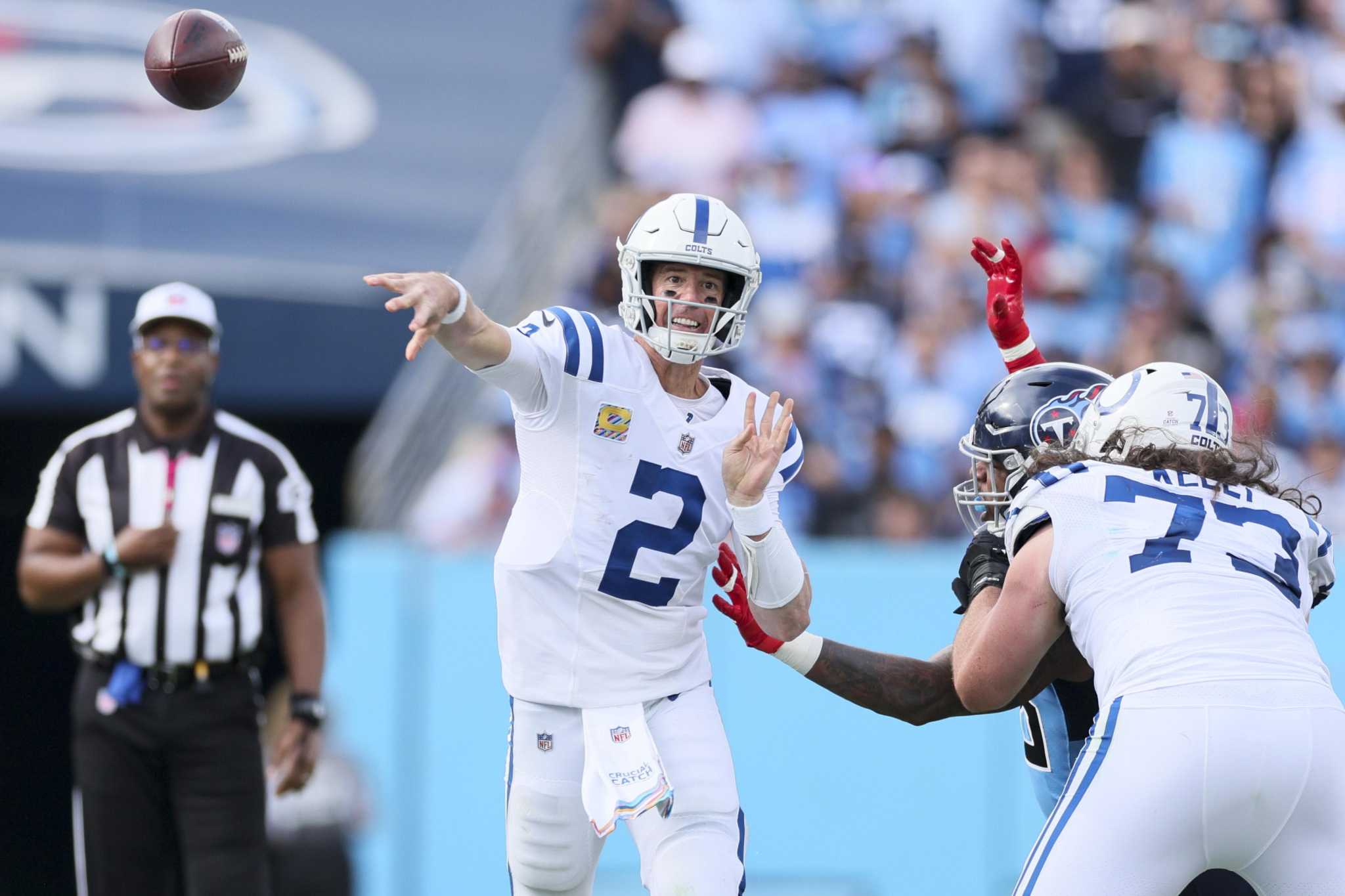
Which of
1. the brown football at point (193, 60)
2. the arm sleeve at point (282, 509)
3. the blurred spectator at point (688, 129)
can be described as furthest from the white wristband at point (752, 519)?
the blurred spectator at point (688, 129)

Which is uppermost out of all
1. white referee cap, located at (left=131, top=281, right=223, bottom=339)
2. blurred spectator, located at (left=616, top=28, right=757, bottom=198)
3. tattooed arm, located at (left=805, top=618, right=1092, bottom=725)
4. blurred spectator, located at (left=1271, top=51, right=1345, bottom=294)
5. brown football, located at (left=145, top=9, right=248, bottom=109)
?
blurred spectator, located at (left=616, top=28, right=757, bottom=198)

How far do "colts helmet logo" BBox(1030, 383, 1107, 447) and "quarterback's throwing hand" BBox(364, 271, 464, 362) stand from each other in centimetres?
124

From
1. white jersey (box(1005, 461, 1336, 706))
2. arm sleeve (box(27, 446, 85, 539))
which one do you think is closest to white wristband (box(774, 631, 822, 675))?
white jersey (box(1005, 461, 1336, 706))

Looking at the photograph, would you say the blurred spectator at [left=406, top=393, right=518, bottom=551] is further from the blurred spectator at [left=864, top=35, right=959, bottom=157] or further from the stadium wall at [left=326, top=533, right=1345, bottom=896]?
→ the blurred spectator at [left=864, top=35, right=959, bottom=157]

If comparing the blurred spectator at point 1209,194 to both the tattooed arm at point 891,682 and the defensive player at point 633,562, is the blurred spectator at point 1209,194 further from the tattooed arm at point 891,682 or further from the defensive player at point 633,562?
the tattooed arm at point 891,682

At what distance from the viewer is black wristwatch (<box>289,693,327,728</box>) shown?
491cm

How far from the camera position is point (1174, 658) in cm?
289

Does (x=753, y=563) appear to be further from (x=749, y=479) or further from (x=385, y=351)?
(x=385, y=351)

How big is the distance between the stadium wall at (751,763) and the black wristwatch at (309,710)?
1334 mm

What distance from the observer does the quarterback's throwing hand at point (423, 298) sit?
3.27 metres

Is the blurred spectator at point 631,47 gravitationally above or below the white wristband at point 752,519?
above

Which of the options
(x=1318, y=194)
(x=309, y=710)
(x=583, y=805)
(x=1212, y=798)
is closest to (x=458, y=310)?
(x=583, y=805)

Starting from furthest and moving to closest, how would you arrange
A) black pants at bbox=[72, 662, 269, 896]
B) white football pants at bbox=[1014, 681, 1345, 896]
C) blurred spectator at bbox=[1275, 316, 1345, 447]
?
blurred spectator at bbox=[1275, 316, 1345, 447] → black pants at bbox=[72, 662, 269, 896] → white football pants at bbox=[1014, 681, 1345, 896]

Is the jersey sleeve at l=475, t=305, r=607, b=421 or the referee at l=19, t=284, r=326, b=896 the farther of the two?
the referee at l=19, t=284, r=326, b=896
